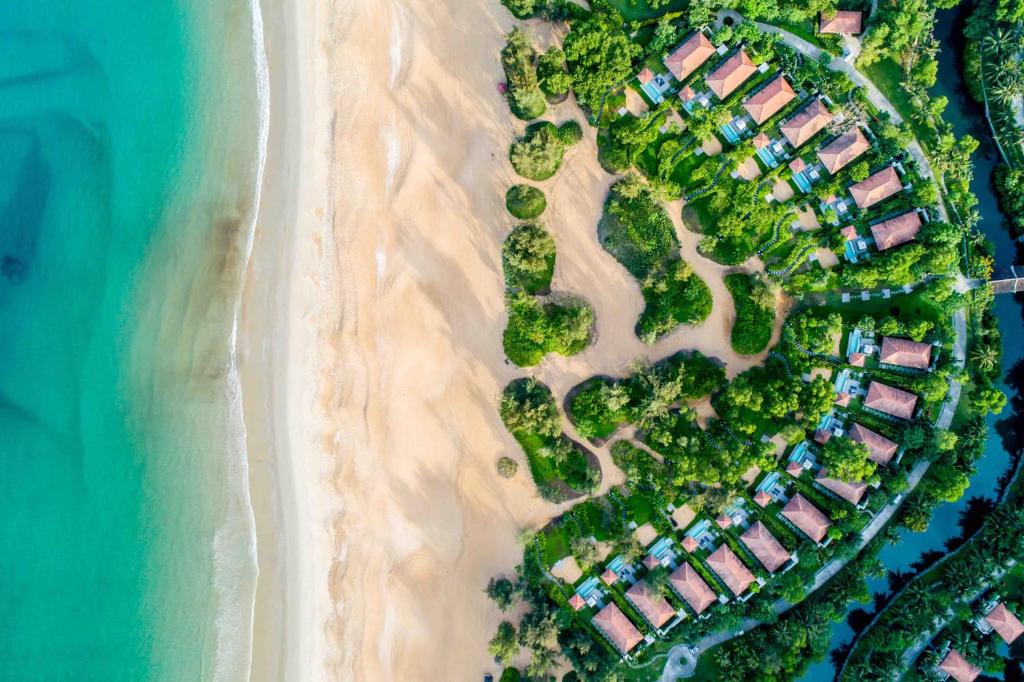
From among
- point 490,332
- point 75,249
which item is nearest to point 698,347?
point 490,332

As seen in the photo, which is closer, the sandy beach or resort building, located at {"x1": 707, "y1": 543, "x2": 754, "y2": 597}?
resort building, located at {"x1": 707, "y1": 543, "x2": 754, "y2": 597}

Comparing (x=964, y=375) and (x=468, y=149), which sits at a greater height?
(x=468, y=149)

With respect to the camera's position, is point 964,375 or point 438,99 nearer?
point 964,375

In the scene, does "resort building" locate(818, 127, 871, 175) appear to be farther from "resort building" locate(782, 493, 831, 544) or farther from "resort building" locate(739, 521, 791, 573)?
"resort building" locate(739, 521, 791, 573)

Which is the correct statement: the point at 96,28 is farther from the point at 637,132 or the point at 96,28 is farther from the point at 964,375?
the point at 964,375

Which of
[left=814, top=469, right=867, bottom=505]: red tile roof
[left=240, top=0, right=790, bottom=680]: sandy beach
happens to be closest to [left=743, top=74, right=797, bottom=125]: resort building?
[left=240, top=0, right=790, bottom=680]: sandy beach

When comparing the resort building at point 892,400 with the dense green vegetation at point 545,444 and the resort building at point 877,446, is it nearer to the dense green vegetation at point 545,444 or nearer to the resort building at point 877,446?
the resort building at point 877,446

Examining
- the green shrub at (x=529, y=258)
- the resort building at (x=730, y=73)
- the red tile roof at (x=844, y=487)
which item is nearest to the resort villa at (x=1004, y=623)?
the red tile roof at (x=844, y=487)
